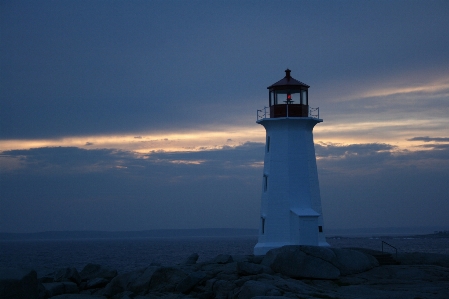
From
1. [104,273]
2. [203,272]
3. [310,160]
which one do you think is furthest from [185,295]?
[310,160]

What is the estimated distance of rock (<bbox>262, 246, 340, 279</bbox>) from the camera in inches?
740

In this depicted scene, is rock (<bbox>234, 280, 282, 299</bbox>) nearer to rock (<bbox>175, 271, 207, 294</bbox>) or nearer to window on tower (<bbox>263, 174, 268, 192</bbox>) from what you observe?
rock (<bbox>175, 271, 207, 294</bbox>)

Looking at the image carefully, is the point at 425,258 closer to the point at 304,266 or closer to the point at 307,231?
the point at 307,231

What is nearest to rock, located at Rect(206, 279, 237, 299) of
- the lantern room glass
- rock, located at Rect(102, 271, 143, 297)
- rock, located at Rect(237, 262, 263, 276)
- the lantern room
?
rock, located at Rect(237, 262, 263, 276)

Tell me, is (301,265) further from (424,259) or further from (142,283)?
(424,259)

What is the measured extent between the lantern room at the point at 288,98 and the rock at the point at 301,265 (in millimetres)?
6827

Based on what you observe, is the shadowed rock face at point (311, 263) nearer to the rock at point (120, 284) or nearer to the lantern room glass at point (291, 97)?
the rock at point (120, 284)

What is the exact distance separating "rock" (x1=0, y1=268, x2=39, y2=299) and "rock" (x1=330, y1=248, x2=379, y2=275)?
9375 mm

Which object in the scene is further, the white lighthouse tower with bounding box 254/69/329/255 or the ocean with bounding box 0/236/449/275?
the ocean with bounding box 0/236/449/275

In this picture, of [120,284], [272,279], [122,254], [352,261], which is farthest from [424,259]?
[122,254]

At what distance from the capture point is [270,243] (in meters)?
23.7

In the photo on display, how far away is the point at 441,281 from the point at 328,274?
139 inches

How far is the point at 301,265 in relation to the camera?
18828 millimetres

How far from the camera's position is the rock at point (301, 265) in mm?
18797
